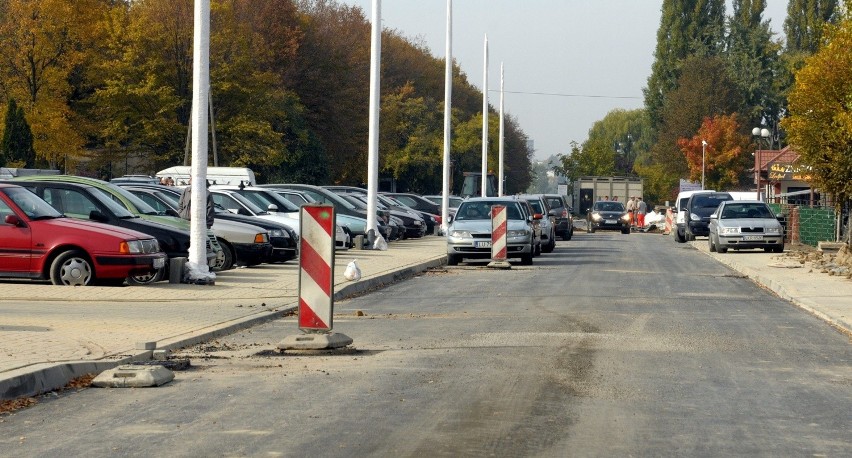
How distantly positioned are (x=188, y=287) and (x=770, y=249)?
21.8 m

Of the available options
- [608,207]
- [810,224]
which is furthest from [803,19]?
[810,224]

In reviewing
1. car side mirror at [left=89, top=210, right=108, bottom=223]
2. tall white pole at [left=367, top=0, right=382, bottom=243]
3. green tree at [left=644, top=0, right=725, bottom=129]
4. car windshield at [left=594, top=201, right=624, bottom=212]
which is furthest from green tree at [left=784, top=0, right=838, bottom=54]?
car side mirror at [left=89, top=210, right=108, bottom=223]

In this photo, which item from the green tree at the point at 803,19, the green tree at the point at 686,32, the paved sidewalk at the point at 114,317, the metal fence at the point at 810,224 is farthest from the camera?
the green tree at the point at 686,32

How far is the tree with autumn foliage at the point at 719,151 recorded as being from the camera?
105 m

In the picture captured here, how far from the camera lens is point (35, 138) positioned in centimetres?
5531

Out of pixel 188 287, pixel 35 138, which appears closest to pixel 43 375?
pixel 188 287

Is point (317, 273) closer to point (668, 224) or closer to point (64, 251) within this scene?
point (64, 251)

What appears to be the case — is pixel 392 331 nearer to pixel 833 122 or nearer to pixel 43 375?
pixel 43 375

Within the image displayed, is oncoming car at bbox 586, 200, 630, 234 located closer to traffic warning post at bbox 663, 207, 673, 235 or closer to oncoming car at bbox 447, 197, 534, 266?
traffic warning post at bbox 663, 207, 673, 235

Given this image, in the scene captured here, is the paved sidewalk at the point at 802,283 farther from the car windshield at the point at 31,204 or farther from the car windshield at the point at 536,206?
the car windshield at the point at 31,204

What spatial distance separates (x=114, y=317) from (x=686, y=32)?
3870 inches

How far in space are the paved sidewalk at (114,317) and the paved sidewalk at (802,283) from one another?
6838 mm

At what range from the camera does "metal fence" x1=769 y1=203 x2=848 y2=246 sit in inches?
1524

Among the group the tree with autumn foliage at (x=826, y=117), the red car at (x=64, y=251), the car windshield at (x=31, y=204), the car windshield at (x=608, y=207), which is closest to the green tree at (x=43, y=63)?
the car windshield at (x=608, y=207)
